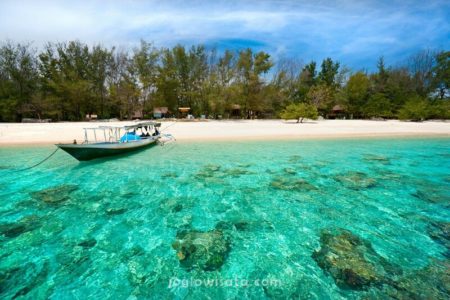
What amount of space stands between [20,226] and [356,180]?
36.1ft

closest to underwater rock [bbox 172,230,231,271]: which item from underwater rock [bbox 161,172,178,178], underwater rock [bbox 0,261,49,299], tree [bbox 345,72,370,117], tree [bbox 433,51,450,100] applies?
underwater rock [bbox 0,261,49,299]

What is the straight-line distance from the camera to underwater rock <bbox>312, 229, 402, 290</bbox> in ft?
12.0

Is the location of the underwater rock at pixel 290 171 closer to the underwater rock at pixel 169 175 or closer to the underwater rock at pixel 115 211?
the underwater rock at pixel 169 175

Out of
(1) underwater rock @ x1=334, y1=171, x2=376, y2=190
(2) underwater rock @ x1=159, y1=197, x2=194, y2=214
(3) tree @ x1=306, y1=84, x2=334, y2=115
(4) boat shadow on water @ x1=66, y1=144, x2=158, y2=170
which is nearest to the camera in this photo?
(2) underwater rock @ x1=159, y1=197, x2=194, y2=214

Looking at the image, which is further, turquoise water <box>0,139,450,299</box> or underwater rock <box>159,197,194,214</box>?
underwater rock <box>159,197,194,214</box>

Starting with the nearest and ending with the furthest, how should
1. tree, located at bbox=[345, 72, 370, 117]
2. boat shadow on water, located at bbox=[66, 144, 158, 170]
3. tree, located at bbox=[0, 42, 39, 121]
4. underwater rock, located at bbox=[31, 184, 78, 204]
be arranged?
1. underwater rock, located at bbox=[31, 184, 78, 204]
2. boat shadow on water, located at bbox=[66, 144, 158, 170]
3. tree, located at bbox=[0, 42, 39, 121]
4. tree, located at bbox=[345, 72, 370, 117]

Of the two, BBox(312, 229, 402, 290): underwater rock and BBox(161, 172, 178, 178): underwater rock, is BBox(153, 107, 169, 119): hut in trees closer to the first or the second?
BBox(161, 172, 178, 178): underwater rock

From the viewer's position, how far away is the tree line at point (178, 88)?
35.3 metres

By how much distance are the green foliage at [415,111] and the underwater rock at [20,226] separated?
47011 millimetres

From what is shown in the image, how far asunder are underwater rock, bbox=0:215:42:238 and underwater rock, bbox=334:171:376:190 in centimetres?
981

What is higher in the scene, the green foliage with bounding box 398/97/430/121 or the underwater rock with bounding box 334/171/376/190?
the green foliage with bounding box 398/97/430/121

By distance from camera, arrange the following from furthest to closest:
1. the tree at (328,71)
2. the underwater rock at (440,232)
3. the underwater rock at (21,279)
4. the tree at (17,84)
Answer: the tree at (328,71) → the tree at (17,84) → the underwater rock at (440,232) → the underwater rock at (21,279)

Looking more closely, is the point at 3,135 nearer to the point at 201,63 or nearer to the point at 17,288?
the point at 17,288

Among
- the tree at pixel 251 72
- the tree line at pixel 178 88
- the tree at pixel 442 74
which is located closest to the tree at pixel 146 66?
the tree line at pixel 178 88
